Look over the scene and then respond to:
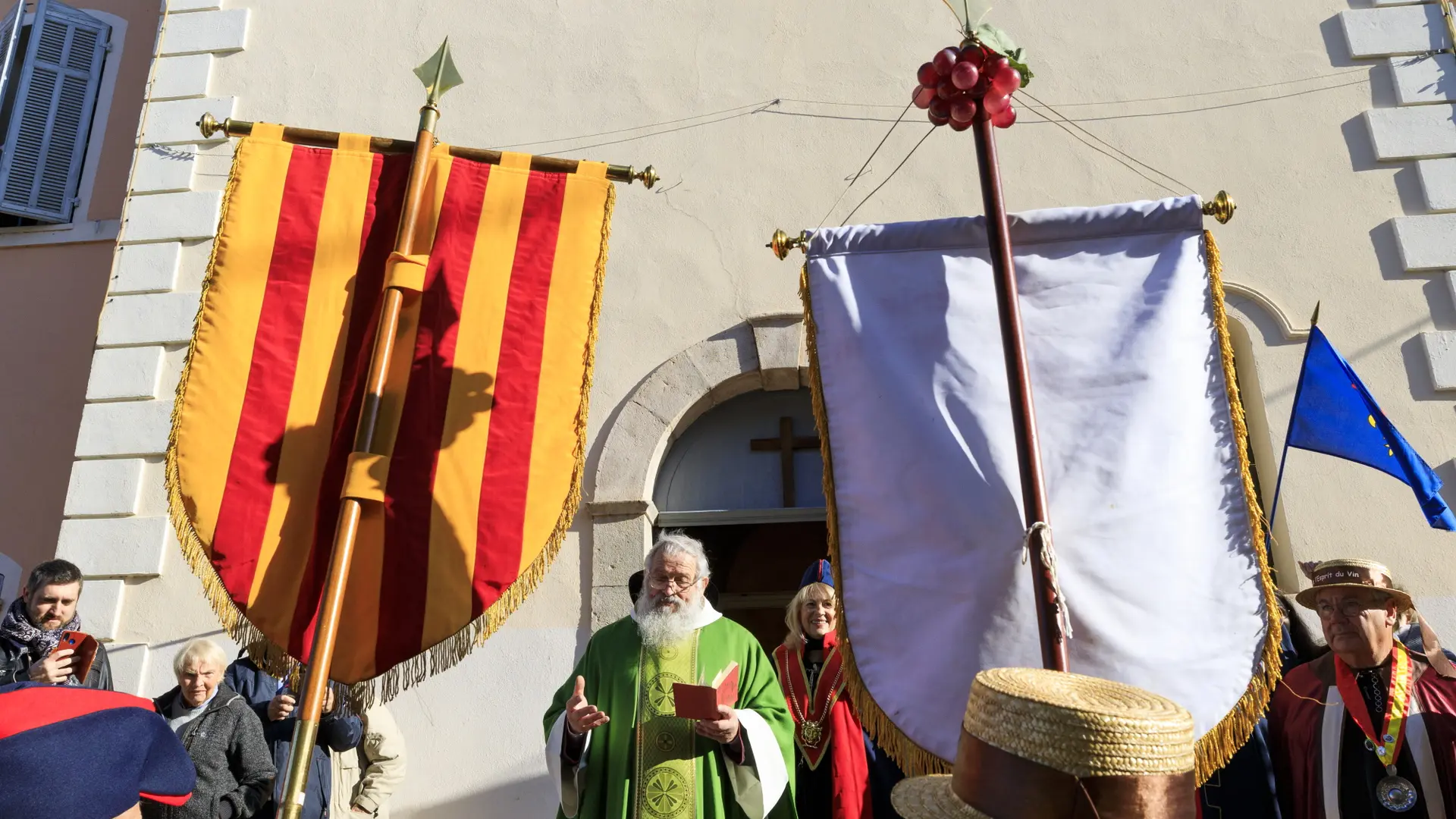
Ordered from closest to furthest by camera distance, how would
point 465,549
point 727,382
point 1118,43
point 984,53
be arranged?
1. point 984,53
2. point 465,549
3. point 727,382
4. point 1118,43

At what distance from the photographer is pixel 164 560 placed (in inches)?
225

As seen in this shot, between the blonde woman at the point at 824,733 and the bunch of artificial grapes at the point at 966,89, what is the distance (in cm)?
159

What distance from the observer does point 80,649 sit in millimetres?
4312

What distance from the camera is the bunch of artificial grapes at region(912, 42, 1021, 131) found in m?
3.29

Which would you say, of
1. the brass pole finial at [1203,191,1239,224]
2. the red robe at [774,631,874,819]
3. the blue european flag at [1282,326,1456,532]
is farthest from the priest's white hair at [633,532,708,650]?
the blue european flag at [1282,326,1456,532]

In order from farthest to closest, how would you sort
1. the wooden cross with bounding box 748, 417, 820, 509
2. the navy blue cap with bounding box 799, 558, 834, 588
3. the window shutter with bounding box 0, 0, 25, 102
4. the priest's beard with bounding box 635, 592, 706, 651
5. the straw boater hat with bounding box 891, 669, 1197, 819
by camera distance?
the window shutter with bounding box 0, 0, 25, 102 < the wooden cross with bounding box 748, 417, 820, 509 < the navy blue cap with bounding box 799, 558, 834, 588 < the priest's beard with bounding box 635, 592, 706, 651 < the straw boater hat with bounding box 891, 669, 1197, 819

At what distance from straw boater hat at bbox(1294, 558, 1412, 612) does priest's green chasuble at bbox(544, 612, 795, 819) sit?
172 centimetres

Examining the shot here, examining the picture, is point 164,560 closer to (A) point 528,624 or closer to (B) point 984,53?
(A) point 528,624

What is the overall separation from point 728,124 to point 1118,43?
2.14 m

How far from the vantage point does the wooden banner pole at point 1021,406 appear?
284 centimetres

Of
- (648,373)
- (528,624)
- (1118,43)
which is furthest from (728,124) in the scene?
(528,624)

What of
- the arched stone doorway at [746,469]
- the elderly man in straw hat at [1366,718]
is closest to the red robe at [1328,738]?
the elderly man in straw hat at [1366,718]

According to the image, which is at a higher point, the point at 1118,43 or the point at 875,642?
the point at 1118,43

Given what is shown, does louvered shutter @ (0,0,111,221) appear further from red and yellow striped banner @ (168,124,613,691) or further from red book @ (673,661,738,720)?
red book @ (673,661,738,720)
